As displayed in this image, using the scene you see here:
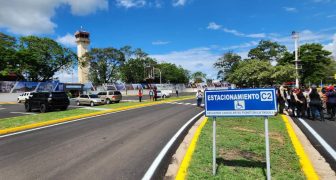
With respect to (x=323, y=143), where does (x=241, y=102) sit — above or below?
above

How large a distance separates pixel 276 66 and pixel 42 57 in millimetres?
43391

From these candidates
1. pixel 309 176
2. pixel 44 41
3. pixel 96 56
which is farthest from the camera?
pixel 96 56

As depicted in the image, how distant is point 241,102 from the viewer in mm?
5777

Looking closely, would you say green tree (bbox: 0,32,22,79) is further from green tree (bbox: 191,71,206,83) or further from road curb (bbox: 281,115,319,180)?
green tree (bbox: 191,71,206,83)

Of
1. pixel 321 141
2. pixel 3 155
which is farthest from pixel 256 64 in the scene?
pixel 3 155

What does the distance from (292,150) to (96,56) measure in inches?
2893

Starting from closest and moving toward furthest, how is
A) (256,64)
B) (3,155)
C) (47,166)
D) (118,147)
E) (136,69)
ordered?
(47,166), (3,155), (118,147), (256,64), (136,69)

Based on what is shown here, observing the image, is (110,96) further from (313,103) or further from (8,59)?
(8,59)

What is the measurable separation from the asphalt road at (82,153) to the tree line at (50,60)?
5066cm

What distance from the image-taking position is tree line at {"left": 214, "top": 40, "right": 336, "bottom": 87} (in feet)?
167

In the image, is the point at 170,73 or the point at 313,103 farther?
the point at 170,73

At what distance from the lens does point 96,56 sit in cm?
7775

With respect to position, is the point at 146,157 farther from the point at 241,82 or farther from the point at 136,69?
the point at 136,69

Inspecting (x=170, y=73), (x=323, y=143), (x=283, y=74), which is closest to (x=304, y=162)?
(x=323, y=143)
